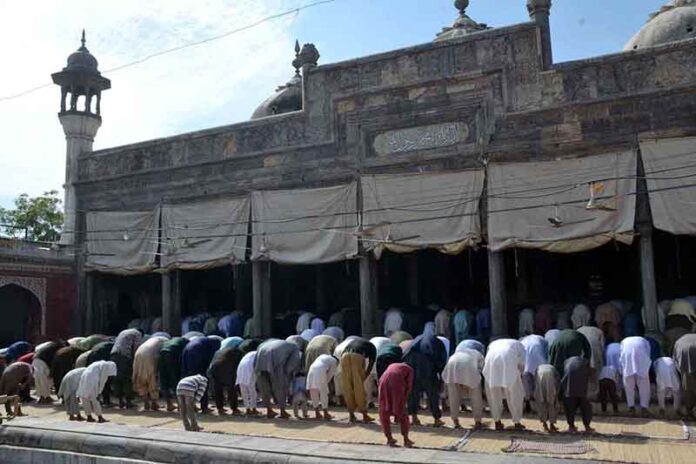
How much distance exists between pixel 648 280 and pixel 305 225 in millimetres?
7114

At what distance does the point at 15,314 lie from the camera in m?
18.9

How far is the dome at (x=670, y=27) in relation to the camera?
1670 centimetres

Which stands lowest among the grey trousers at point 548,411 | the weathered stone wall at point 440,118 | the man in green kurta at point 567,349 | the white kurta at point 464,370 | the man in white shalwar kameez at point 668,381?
A: the grey trousers at point 548,411

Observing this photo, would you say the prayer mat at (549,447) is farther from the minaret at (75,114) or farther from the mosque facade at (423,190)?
the minaret at (75,114)

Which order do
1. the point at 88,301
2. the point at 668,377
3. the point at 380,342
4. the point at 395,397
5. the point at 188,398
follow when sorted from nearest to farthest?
the point at 395,397 < the point at 188,398 < the point at 668,377 < the point at 380,342 < the point at 88,301

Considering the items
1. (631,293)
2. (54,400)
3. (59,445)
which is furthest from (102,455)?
(631,293)

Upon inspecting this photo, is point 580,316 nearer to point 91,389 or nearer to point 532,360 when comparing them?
point 532,360

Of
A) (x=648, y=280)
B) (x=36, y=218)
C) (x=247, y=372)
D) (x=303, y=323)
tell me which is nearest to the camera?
(x=247, y=372)

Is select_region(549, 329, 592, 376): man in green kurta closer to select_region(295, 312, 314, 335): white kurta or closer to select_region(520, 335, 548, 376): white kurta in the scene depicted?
select_region(520, 335, 548, 376): white kurta

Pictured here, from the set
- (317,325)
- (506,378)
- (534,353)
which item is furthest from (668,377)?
(317,325)

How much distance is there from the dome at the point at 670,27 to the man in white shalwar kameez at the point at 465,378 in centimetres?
1106

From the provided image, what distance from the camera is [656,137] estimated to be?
11758 mm

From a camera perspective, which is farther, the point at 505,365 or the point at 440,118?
the point at 440,118

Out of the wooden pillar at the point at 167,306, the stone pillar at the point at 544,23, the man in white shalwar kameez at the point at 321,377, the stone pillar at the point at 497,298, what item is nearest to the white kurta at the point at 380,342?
the man in white shalwar kameez at the point at 321,377
